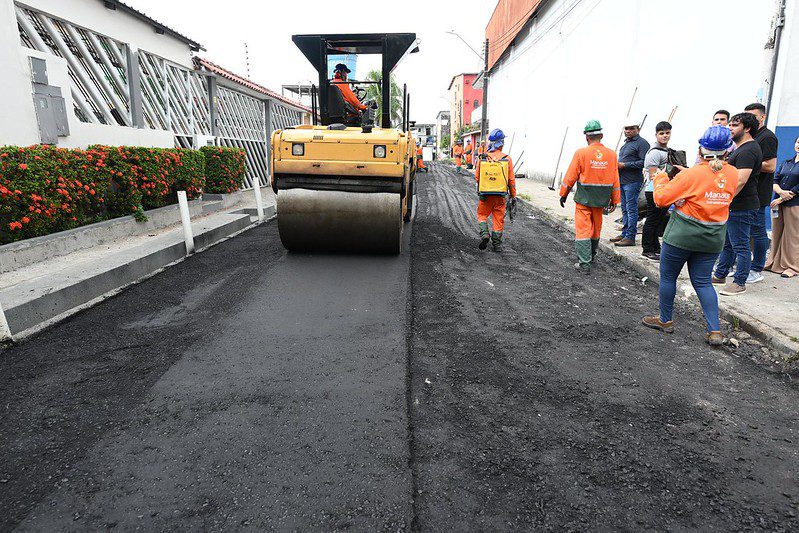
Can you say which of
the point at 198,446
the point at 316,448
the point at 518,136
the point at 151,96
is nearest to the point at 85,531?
the point at 198,446

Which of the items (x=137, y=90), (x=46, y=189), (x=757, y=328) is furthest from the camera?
(x=137, y=90)

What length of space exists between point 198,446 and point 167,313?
2.44 meters

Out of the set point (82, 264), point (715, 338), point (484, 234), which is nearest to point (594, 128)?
point (484, 234)

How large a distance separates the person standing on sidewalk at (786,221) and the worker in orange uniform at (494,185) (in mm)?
3182

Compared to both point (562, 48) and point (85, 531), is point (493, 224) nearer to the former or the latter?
point (85, 531)

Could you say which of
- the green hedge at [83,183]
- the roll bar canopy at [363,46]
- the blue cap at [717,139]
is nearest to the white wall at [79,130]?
the green hedge at [83,183]

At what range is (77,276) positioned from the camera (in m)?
5.28

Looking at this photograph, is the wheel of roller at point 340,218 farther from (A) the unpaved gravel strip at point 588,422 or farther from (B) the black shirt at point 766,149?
(B) the black shirt at point 766,149

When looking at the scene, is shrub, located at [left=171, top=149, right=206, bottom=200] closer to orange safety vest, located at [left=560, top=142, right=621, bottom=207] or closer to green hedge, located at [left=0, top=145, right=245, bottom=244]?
green hedge, located at [left=0, top=145, right=245, bottom=244]

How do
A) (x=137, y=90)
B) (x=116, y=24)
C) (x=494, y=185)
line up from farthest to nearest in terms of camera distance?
(x=137, y=90), (x=116, y=24), (x=494, y=185)

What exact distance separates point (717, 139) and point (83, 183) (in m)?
7.53

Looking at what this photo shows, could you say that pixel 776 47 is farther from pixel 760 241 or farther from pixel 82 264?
pixel 82 264

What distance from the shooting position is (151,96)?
11.2 metres

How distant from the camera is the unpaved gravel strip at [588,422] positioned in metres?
2.29
